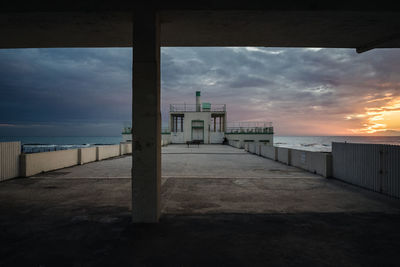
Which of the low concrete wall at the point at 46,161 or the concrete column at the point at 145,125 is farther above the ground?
the concrete column at the point at 145,125

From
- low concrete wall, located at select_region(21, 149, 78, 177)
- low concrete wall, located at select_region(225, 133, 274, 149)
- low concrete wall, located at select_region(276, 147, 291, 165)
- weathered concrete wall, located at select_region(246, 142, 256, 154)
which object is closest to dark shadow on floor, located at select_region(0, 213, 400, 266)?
low concrete wall, located at select_region(21, 149, 78, 177)

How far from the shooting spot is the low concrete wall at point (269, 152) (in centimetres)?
1795

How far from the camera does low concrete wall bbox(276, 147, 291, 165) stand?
15.3 m

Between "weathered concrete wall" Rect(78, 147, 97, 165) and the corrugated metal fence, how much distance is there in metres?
16.9

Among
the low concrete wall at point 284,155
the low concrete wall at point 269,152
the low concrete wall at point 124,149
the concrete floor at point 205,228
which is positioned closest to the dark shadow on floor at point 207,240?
the concrete floor at point 205,228

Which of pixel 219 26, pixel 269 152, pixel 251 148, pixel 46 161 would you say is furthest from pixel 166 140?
pixel 219 26

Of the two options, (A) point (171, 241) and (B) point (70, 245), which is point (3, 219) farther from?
(A) point (171, 241)

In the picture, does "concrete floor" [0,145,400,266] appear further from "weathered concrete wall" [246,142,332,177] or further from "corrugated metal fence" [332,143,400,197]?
"weathered concrete wall" [246,142,332,177]

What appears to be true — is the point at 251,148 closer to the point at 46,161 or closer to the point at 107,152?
the point at 107,152

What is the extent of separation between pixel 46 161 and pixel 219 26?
12833 millimetres

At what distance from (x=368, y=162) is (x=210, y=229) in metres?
7.83

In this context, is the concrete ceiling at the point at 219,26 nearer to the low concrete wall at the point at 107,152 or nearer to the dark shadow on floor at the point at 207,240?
the dark shadow on floor at the point at 207,240

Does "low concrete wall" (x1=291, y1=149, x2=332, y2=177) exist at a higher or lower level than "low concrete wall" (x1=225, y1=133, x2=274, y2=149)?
lower

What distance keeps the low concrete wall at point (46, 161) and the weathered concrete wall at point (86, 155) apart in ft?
1.03
